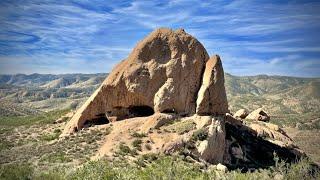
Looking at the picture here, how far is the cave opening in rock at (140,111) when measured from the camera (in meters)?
52.6

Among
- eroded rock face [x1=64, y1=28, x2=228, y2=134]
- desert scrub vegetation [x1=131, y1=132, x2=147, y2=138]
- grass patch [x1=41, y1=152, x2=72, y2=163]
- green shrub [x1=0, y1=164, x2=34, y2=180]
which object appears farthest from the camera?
eroded rock face [x1=64, y1=28, x2=228, y2=134]

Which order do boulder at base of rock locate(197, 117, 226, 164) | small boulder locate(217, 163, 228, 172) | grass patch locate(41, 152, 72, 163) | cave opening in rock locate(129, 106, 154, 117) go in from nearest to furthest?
small boulder locate(217, 163, 228, 172), grass patch locate(41, 152, 72, 163), boulder at base of rock locate(197, 117, 226, 164), cave opening in rock locate(129, 106, 154, 117)

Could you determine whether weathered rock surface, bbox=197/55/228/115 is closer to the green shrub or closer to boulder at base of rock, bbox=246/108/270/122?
the green shrub

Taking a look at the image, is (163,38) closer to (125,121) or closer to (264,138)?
(125,121)

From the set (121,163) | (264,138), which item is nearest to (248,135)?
(264,138)

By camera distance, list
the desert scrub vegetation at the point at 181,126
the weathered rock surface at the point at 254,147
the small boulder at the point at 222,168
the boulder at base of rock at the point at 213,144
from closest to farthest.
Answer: the small boulder at the point at 222,168
the boulder at base of rock at the point at 213,144
the desert scrub vegetation at the point at 181,126
the weathered rock surface at the point at 254,147

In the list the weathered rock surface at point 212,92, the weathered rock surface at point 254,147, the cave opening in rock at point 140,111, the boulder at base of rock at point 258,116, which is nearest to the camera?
the weathered rock surface at point 254,147

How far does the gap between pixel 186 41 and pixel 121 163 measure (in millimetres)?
19292

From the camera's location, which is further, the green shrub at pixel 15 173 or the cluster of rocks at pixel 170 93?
the cluster of rocks at pixel 170 93

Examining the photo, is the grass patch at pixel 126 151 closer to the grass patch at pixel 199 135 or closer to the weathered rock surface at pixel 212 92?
the grass patch at pixel 199 135

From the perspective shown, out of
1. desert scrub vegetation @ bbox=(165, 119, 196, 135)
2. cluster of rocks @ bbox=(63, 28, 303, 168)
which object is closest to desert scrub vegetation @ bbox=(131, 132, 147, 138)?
cluster of rocks @ bbox=(63, 28, 303, 168)

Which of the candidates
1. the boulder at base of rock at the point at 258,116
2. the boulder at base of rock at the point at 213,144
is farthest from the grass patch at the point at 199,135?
the boulder at base of rock at the point at 258,116

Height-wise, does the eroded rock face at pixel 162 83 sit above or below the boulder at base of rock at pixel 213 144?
above

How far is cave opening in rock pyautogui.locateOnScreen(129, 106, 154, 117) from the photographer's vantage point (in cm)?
5259
